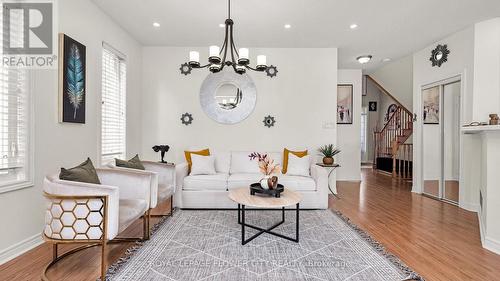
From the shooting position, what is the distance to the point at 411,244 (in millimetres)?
2568

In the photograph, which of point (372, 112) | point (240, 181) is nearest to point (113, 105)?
point (240, 181)

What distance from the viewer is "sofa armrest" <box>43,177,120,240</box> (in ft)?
6.09

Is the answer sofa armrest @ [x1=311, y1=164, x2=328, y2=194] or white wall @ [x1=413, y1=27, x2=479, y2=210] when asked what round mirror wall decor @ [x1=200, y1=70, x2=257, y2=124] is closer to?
sofa armrest @ [x1=311, y1=164, x2=328, y2=194]

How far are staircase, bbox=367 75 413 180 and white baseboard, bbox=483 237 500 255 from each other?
4.38m

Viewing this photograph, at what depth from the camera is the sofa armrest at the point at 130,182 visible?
253cm

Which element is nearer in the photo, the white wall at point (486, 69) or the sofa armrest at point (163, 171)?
the sofa armrest at point (163, 171)

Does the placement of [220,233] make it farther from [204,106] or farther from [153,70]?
[153,70]

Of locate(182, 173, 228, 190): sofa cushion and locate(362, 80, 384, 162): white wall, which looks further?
locate(362, 80, 384, 162): white wall

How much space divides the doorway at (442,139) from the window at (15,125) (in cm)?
595

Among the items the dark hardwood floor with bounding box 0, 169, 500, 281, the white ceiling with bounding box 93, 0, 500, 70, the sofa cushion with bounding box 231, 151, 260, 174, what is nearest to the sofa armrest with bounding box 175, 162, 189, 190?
the dark hardwood floor with bounding box 0, 169, 500, 281

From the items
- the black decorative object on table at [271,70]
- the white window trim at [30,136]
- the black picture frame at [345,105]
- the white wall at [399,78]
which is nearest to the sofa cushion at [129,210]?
the white window trim at [30,136]

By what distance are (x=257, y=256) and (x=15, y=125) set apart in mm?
2528

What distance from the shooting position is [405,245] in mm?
2543

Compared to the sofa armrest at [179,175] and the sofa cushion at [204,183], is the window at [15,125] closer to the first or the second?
the sofa armrest at [179,175]
